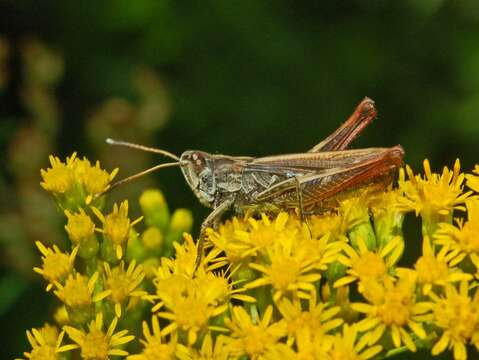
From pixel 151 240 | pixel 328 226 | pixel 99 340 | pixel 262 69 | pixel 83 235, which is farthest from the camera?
pixel 262 69

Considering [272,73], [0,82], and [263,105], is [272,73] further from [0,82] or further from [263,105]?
[0,82]

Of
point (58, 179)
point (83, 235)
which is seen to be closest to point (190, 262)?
point (83, 235)

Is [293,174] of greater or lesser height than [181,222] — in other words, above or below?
above

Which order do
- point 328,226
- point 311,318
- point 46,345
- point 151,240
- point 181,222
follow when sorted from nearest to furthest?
1. point 311,318
2. point 46,345
3. point 328,226
4. point 151,240
5. point 181,222

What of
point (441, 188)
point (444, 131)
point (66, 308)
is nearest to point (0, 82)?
point (66, 308)

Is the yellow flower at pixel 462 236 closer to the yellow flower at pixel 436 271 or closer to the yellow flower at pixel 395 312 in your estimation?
the yellow flower at pixel 436 271

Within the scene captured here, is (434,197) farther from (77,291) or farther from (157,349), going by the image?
(77,291)

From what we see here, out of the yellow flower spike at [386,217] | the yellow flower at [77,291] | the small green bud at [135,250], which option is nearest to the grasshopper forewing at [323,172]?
the yellow flower spike at [386,217]

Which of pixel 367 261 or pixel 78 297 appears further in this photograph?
pixel 78 297
